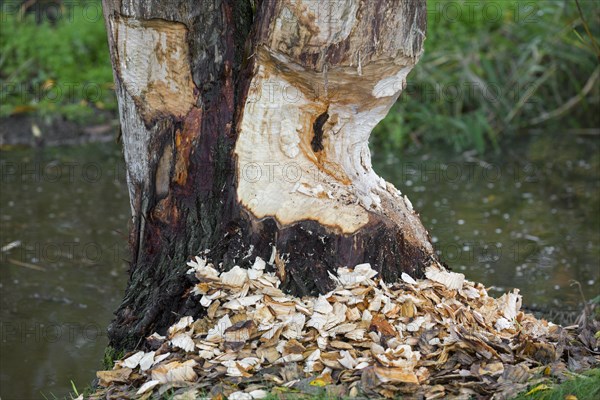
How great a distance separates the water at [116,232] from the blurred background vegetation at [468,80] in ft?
1.04

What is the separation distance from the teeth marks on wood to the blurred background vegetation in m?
4.11

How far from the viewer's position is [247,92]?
114 inches

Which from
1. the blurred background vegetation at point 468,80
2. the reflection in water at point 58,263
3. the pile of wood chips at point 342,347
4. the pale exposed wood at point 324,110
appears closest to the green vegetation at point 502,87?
the blurred background vegetation at point 468,80

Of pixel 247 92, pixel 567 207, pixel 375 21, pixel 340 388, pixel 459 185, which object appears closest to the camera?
pixel 340 388

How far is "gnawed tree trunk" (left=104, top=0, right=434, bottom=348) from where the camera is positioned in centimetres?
286

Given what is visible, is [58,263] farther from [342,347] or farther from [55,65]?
[55,65]

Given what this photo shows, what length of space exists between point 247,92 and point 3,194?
147 inches

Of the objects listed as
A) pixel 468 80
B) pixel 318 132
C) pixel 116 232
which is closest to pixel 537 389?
pixel 318 132

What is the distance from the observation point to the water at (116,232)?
413 cm

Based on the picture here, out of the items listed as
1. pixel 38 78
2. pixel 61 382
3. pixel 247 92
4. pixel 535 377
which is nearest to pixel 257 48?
pixel 247 92

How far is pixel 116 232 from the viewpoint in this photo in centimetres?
547

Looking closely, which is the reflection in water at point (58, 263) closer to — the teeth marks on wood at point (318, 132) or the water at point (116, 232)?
the water at point (116, 232)

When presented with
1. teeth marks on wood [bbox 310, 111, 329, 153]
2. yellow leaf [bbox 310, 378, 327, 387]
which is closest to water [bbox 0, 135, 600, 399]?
teeth marks on wood [bbox 310, 111, 329, 153]

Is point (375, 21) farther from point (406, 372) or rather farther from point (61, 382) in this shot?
point (61, 382)
